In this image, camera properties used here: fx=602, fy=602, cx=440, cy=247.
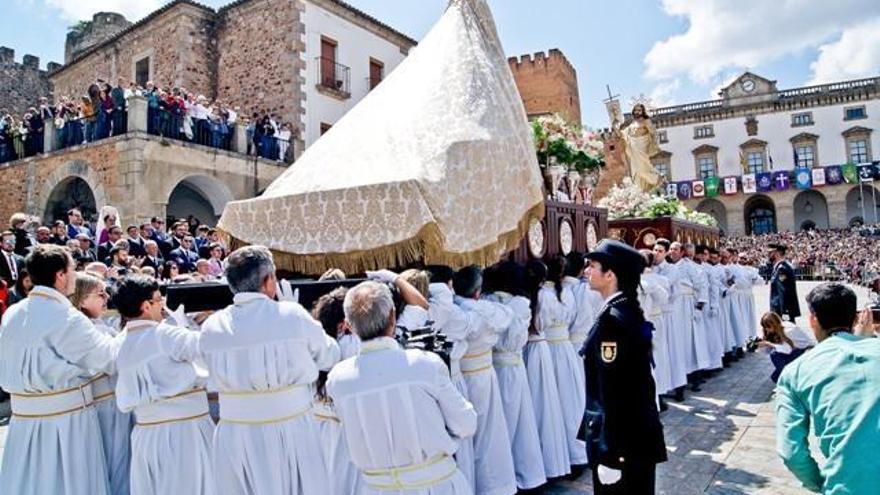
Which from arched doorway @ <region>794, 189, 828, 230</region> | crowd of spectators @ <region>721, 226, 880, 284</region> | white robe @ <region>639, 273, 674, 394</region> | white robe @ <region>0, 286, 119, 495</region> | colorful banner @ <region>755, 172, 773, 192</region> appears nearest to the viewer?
white robe @ <region>0, 286, 119, 495</region>

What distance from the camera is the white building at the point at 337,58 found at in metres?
19.0

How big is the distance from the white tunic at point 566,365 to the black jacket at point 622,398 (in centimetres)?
212

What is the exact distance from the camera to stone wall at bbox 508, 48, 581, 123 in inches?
1228

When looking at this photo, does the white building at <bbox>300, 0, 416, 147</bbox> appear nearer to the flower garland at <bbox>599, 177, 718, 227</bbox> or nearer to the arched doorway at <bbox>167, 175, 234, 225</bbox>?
the arched doorway at <bbox>167, 175, 234, 225</bbox>

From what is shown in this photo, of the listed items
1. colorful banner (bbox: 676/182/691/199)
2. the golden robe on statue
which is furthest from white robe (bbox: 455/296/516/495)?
colorful banner (bbox: 676/182/691/199)

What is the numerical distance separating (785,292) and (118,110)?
14.7 m

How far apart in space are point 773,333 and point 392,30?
1937 cm

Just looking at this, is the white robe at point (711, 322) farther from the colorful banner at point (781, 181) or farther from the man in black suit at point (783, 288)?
the colorful banner at point (781, 181)

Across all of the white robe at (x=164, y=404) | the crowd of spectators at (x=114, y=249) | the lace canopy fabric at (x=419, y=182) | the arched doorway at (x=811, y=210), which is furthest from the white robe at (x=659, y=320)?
the arched doorway at (x=811, y=210)

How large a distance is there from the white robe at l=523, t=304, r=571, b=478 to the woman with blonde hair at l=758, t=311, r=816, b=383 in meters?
2.09

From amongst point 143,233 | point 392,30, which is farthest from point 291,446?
point 392,30

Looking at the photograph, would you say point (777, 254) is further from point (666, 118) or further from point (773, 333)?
point (666, 118)

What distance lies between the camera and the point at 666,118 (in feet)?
176

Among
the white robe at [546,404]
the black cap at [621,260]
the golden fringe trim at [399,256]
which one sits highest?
the golden fringe trim at [399,256]
